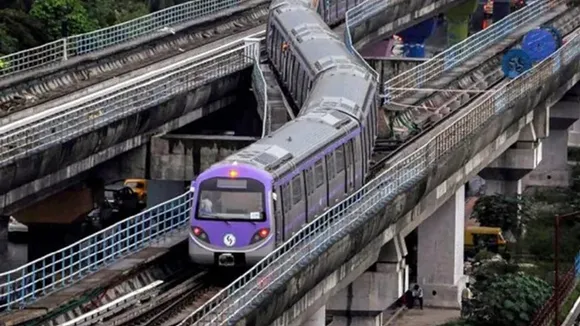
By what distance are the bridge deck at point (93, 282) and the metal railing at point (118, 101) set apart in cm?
795

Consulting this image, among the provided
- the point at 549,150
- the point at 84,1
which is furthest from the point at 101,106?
the point at 549,150

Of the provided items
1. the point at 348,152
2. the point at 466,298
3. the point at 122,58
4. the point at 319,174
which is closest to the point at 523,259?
the point at 466,298

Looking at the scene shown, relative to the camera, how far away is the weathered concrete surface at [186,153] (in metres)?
59.0

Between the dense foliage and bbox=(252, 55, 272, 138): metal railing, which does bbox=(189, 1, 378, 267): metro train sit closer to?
bbox=(252, 55, 272, 138): metal railing

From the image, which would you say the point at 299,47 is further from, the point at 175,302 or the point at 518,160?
the point at 175,302

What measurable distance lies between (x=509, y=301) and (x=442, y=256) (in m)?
7.77

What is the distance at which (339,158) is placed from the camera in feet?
146

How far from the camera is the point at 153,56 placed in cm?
7081

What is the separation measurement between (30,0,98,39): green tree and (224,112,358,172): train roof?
99.9ft

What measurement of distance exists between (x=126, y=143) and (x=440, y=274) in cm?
1082

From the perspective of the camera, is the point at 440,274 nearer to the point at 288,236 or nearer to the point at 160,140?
the point at 160,140

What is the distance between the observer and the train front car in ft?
126

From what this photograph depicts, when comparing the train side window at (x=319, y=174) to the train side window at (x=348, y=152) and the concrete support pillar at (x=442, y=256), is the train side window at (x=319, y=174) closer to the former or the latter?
the train side window at (x=348, y=152)

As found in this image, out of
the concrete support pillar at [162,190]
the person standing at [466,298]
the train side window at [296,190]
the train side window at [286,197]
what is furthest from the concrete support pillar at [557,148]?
the train side window at [286,197]
